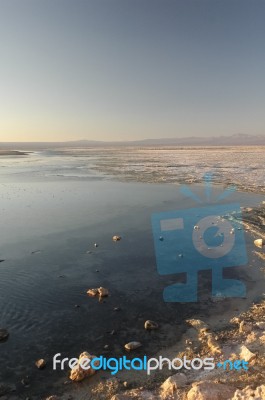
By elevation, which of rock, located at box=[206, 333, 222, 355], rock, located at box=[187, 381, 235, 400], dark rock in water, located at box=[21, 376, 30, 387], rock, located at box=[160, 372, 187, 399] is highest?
rock, located at box=[187, 381, 235, 400]

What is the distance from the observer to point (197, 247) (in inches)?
490

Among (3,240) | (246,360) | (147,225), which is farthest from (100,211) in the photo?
(246,360)

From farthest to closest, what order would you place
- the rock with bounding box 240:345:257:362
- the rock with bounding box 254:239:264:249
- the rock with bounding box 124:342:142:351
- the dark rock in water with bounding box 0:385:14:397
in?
the rock with bounding box 254:239:264:249, the rock with bounding box 124:342:142:351, the rock with bounding box 240:345:257:362, the dark rock in water with bounding box 0:385:14:397

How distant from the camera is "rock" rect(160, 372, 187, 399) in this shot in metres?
5.23

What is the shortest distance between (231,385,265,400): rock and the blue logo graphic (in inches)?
158

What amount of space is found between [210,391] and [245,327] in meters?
2.72

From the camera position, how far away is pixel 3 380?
594 centimetres

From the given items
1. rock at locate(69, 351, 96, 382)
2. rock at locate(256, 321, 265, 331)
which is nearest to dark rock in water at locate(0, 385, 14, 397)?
rock at locate(69, 351, 96, 382)

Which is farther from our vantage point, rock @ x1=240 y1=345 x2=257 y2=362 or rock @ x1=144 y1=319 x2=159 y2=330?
rock @ x1=144 y1=319 x2=159 y2=330

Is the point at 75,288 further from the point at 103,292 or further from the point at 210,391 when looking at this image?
the point at 210,391

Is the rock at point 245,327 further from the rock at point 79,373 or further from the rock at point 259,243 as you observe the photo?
the rock at point 259,243

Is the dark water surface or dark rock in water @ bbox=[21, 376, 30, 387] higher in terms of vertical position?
the dark water surface

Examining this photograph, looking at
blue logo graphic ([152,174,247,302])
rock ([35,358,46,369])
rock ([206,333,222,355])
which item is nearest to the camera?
rock ([35,358,46,369])

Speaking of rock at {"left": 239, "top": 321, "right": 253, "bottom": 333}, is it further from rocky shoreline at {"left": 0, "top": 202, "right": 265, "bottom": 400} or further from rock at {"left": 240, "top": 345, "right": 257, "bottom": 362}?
rock at {"left": 240, "top": 345, "right": 257, "bottom": 362}
